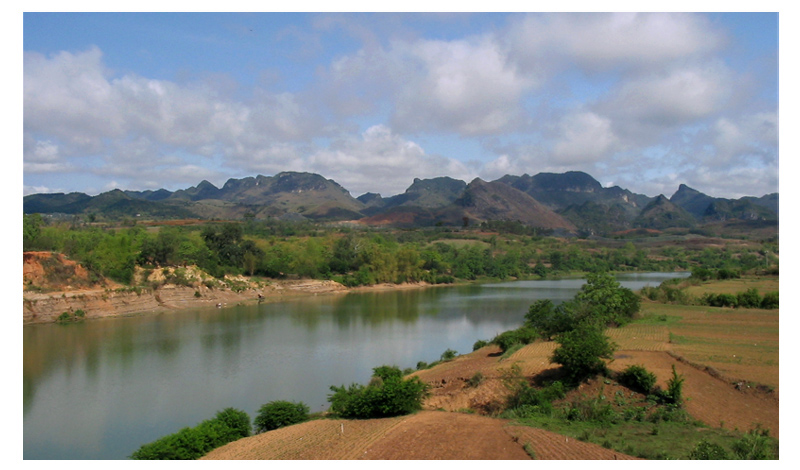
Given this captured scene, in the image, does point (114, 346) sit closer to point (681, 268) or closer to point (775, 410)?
point (775, 410)

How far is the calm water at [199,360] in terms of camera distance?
47.3 ft

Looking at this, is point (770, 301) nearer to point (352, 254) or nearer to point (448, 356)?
point (448, 356)

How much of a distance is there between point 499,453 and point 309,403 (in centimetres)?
828

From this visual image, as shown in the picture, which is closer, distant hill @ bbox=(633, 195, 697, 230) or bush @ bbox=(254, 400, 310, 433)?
bush @ bbox=(254, 400, 310, 433)

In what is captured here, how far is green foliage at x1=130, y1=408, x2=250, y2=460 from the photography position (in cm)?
1034

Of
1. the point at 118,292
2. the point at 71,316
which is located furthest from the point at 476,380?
the point at 118,292

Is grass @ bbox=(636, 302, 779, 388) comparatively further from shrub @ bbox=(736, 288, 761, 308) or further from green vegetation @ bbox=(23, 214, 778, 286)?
green vegetation @ bbox=(23, 214, 778, 286)

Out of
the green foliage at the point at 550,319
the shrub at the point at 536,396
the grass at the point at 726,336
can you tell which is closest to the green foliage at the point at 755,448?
the shrub at the point at 536,396

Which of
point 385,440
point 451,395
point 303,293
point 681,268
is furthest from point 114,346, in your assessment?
point 681,268

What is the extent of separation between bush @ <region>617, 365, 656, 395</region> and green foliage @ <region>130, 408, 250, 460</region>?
31.3 ft

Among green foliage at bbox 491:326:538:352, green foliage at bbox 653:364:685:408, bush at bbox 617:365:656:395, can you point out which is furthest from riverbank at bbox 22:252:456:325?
green foliage at bbox 653:364:685:408

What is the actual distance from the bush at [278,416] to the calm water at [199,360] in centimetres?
183

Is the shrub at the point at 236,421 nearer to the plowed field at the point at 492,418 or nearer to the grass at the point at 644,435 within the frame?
the plowed field at the point at 492,418

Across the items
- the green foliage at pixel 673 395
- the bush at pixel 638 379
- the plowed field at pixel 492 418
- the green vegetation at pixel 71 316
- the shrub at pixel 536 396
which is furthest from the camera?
the green vegetation at pixel 71 316
